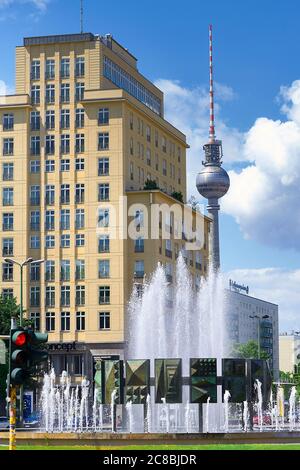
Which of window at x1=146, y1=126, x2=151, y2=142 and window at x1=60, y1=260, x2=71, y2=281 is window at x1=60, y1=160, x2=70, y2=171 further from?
window at x1=146, y1=126, x2=151, y2=142

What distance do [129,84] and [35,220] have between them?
59.5 feet

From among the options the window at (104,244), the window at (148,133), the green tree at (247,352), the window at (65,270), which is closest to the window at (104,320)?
the window at (65,270)

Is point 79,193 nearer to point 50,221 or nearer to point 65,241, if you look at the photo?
point 50,221

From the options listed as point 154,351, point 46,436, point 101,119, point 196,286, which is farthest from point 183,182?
point 46,436

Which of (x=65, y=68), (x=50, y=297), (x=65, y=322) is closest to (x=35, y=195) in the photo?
(x=50, y=297)

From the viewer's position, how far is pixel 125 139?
94688mm

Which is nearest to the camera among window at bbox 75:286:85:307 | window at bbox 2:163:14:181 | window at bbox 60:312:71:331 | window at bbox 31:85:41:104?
window at bbox 60:312:71:331

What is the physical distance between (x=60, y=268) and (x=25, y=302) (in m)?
4.46

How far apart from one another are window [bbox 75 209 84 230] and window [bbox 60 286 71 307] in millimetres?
5605

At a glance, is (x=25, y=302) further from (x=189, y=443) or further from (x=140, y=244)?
(x=189, y=443)

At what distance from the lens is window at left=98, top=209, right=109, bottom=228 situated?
93.5 meters

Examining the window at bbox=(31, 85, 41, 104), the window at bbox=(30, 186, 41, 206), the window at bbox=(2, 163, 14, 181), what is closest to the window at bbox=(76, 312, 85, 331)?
the window at bbox=(30, 186, 41, 206)

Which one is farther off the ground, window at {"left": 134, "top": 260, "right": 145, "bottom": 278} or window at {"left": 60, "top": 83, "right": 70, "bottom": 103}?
window at {"left": 60, "top": 83, "right": 70, "bottom": 103}

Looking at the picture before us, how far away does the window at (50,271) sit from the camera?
95688 millimetres
